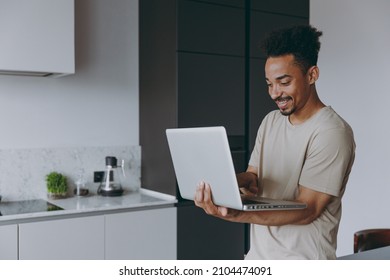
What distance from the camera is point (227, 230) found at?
10.9 ft

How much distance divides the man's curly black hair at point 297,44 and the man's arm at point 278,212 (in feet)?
1.31

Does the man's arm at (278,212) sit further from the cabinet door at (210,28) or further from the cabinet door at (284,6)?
the cabinet door at (284,6)

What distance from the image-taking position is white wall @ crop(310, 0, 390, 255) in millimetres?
3287

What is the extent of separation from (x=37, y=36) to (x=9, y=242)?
1135 mm

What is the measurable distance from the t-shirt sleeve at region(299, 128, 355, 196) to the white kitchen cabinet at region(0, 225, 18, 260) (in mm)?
1702

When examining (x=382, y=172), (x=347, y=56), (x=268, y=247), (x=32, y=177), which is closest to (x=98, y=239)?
(x=32, y=177)

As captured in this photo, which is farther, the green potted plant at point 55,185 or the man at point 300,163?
the green potted plant at point 55,185

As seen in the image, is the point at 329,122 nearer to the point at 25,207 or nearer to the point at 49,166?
the point at 25,207

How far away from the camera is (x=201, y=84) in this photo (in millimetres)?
3170

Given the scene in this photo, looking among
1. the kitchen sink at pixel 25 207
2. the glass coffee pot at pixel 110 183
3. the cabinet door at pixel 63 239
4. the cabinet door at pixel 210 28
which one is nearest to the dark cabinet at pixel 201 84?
the cabinet door at pixel 210 28

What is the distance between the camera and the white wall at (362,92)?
3.29 metres

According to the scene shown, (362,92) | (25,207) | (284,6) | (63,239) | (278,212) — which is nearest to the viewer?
(278,212)

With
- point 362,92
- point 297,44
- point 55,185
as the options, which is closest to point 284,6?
point 362,92

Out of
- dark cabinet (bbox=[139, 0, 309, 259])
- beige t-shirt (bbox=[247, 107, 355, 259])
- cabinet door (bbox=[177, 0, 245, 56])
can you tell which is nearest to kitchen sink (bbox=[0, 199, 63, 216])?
dark cabinet (bbox=[139, 0, 309, 259])
